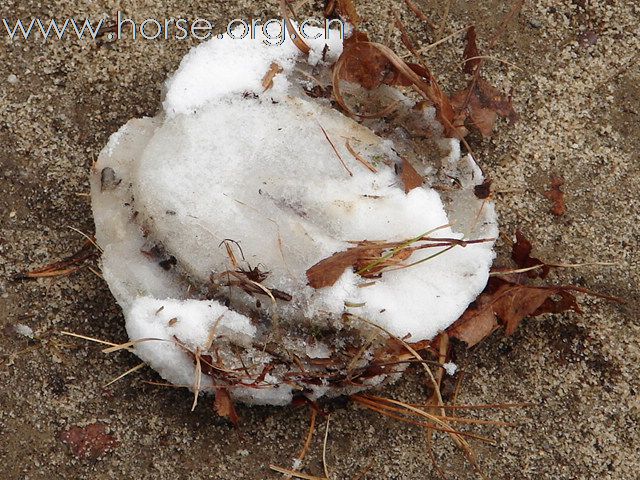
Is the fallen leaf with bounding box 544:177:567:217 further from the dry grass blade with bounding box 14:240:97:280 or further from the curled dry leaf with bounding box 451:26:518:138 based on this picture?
the dry grass blade with bounding box 14:240:97:280

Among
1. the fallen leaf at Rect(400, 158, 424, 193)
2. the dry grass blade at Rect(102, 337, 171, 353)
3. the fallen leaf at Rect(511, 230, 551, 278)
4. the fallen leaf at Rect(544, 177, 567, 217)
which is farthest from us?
the fallen leaf at Rect(544, 177, 567, 217)

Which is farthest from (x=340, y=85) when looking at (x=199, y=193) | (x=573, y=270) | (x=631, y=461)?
(x=631, y=461)

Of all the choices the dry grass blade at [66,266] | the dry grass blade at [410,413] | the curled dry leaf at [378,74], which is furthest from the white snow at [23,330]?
the curled dry leaf at [378,74]

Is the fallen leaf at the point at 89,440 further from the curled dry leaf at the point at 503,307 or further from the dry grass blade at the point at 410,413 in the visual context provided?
the curled dry leaf at the point at 503,307

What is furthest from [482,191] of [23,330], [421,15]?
[23,330]

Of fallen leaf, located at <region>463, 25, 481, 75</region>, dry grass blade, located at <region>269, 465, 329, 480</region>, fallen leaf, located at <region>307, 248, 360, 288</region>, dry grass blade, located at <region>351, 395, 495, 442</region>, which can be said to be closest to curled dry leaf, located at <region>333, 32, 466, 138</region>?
fallen leaf, located at <region>463, 25, 481, 75</region>

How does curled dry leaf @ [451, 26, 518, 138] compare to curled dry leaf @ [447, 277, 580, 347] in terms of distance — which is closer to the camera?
curled dry leaf @ [447, 277, 580, 347]
